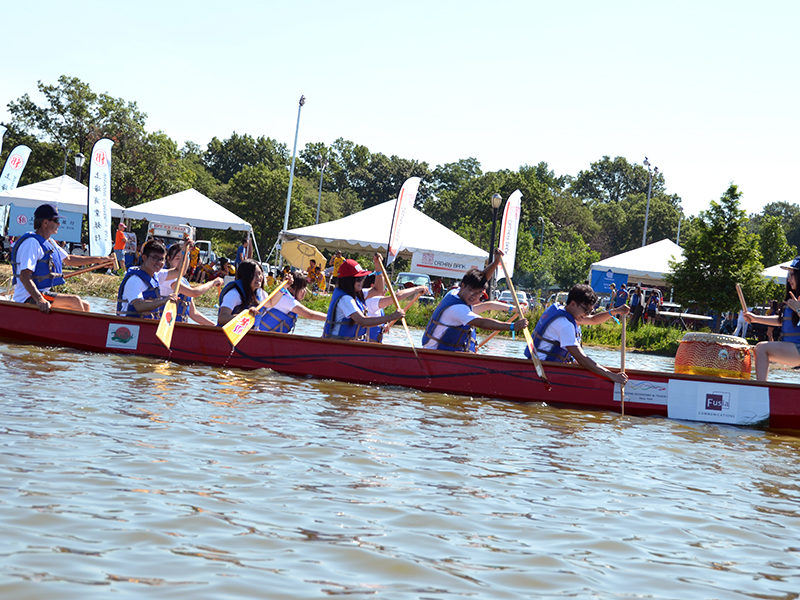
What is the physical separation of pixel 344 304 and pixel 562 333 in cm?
222

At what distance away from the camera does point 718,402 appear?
787cm

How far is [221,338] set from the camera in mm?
8609

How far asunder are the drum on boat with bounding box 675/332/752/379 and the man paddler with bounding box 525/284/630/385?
2.59 ft

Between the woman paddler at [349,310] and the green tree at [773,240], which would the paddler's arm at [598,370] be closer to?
the woman paddler at [349,310]

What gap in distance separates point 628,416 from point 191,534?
219 inches

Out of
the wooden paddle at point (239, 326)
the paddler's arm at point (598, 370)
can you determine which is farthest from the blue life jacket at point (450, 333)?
the wooden paddle at point (239, 326)

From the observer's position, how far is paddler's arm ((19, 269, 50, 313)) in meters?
8.66

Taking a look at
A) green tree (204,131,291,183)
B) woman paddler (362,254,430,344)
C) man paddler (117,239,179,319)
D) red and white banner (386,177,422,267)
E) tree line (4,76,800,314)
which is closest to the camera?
man paddler (117,239,179,319)

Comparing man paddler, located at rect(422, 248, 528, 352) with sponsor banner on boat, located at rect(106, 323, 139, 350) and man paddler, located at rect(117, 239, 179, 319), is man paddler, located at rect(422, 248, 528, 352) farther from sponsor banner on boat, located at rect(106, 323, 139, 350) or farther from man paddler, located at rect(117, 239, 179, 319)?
sponsor banner on boat, located at rect(106, 323, 139, 350)

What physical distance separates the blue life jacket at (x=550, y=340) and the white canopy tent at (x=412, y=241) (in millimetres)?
15132

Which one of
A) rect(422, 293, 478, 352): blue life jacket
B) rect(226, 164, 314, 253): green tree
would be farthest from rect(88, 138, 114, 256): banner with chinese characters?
rect(226, 164, 314, 253): green tree

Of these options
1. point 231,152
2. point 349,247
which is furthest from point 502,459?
point 231,152

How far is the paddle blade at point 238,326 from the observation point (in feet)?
26.9

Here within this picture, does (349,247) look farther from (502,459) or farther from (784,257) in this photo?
(784,257)
